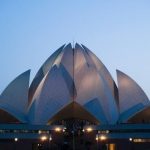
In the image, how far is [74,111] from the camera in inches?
1491

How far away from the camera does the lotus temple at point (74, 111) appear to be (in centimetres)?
3584

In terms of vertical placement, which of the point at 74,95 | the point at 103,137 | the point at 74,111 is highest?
the point at 74,95

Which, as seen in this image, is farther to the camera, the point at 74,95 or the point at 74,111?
the point at 74,111

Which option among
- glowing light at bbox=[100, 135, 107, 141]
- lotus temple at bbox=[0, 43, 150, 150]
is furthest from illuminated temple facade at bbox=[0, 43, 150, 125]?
glowing light at bbox=[100, 135, 107, 141]

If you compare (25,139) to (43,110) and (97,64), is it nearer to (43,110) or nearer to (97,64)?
(43,110)

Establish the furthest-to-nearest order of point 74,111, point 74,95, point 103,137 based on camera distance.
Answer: point 74,111, point 74,95, point 103,137

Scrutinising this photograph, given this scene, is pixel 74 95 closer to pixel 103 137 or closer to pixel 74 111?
pixel 74 111

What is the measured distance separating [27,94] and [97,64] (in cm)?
676

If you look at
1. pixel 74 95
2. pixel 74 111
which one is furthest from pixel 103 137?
pixel 74 95

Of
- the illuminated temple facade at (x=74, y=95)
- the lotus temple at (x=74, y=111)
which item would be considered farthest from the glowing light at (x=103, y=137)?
the illuminated temple facade at (x=74, y=95)

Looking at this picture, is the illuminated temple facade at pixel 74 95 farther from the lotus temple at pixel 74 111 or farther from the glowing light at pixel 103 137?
the glowing light at pixel 103 137

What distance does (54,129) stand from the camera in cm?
3653

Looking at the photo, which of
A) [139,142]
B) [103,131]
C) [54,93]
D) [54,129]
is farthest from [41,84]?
[139,142]

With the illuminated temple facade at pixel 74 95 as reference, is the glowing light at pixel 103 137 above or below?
below
